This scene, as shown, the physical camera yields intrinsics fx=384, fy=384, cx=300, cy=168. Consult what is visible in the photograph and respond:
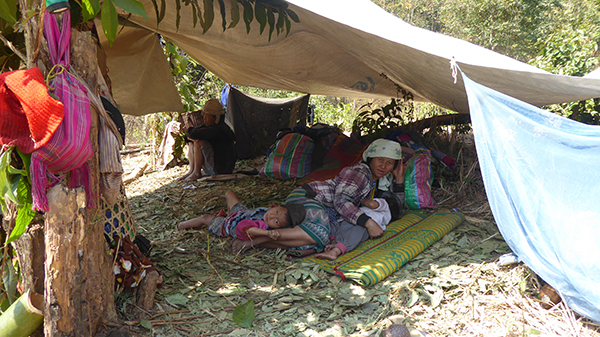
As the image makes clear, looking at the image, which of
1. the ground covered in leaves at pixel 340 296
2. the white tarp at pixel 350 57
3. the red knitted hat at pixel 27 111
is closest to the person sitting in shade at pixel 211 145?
the white tarp at pixel 350 57

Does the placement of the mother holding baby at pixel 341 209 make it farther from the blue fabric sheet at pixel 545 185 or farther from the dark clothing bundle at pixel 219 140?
the dark clothing bundle at pixel 219 140

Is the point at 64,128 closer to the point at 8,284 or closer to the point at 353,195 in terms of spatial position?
the point at 8,284

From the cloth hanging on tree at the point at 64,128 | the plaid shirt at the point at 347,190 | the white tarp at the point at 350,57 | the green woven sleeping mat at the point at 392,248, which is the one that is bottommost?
the green woven sleeping mat at the point at 392,248

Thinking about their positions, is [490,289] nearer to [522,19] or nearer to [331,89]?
[331,89]

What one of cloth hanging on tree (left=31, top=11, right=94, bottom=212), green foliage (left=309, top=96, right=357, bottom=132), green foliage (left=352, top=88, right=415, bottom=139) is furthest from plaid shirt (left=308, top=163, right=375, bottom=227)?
green foliage (left=309, top=96, right=357, bottom=132)

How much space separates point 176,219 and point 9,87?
9.01ft

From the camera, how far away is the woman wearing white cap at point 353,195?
3.23m

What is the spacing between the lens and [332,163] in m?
Answer: 5.02

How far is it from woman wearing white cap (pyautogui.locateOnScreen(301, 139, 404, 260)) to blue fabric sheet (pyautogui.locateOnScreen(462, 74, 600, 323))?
120cm

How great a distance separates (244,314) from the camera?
7.41 ft

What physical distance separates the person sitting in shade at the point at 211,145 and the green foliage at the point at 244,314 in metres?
3.71

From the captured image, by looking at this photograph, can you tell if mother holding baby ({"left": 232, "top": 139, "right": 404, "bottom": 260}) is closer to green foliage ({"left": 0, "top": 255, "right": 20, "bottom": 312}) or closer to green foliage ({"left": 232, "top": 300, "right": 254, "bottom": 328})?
green foliage ({"left": 232, "top": 300, "right": 254, "bottom": 328})

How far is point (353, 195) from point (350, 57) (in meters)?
1.63

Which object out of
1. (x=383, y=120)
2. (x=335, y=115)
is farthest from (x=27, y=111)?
(x=335, y=115)
